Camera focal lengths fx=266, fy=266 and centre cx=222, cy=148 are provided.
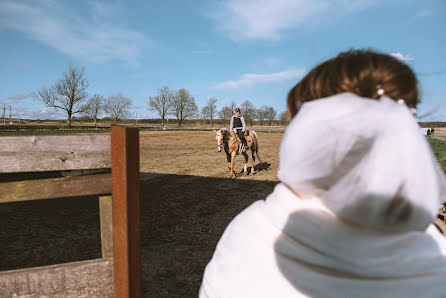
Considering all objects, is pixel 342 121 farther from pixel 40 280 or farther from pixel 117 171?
pixel 40 280

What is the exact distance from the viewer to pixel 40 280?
138 cm

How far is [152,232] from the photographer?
462 cm

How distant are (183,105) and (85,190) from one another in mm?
66807

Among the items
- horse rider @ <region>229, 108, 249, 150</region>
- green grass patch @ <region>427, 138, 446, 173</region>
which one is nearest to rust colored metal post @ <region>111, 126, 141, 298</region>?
green grass patch @ <region>427, 138, 446, 173</region>

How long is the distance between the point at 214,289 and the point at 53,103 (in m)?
48.2

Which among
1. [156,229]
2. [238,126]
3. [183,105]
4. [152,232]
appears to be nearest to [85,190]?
[152,232]

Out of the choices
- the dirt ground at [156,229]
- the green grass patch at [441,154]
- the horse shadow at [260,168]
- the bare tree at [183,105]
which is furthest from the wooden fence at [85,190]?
the bare tree at [183,105]

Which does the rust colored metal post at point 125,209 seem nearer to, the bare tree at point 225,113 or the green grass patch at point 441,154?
the green grass patch at point 441,154


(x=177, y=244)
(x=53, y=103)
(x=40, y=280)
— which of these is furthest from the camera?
(x=53, y=103)

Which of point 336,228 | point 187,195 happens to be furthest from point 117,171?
point 187,195

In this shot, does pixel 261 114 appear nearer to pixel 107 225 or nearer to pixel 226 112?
pixel 226 112

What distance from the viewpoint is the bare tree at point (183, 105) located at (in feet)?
217

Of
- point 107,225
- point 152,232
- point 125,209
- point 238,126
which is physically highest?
point 238,126

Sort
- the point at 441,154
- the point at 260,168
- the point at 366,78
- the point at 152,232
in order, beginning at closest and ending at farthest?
the point at 366,78, the point at 152,232, the point at 441,154, the point at 260,168
